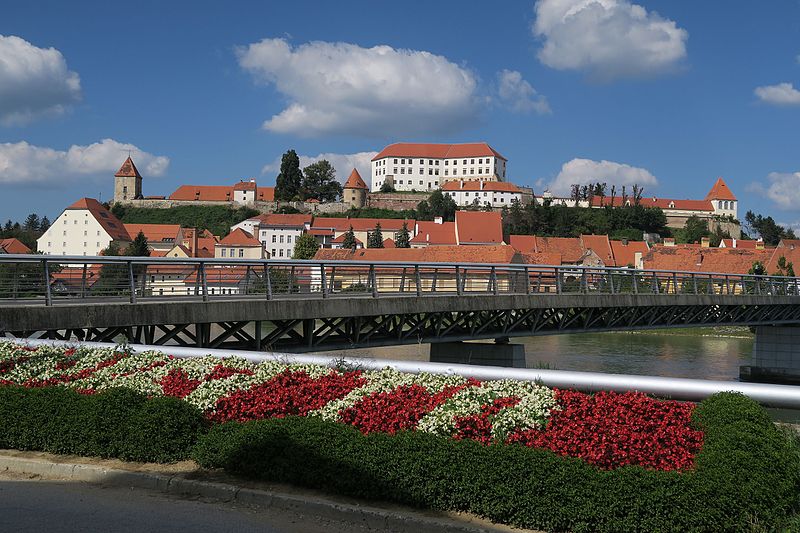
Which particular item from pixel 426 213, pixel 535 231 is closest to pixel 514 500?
pixel 535 231

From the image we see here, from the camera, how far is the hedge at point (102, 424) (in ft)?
29.0

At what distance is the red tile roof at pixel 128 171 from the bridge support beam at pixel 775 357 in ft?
468

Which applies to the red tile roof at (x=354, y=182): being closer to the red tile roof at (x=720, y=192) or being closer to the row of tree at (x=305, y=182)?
the row of tree at (x=305, y=182)

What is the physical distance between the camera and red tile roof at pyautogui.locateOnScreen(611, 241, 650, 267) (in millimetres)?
120875

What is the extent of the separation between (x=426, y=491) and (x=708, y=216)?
169 metres

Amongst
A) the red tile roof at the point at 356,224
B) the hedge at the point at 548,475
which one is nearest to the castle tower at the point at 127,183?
the red tile roof at the point at 356,224

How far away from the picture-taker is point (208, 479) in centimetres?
827

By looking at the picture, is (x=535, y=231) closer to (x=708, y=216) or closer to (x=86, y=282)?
(x=708, y=216)

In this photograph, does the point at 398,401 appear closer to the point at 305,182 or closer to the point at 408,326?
A: the point at 408,326

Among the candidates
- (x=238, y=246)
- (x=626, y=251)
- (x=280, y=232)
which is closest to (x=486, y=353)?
(x=238, y=246)

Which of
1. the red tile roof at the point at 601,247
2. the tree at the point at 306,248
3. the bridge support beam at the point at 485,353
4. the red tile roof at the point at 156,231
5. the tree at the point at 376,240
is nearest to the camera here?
the bridge support beam at the point at 485,353

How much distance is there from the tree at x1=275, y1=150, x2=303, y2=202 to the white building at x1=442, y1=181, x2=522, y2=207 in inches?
1151

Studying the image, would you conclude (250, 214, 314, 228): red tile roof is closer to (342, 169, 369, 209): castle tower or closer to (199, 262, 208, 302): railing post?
(342, 169, 369, 209): castle tower

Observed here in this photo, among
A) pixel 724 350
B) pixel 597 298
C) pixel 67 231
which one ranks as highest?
pixel 67 231
